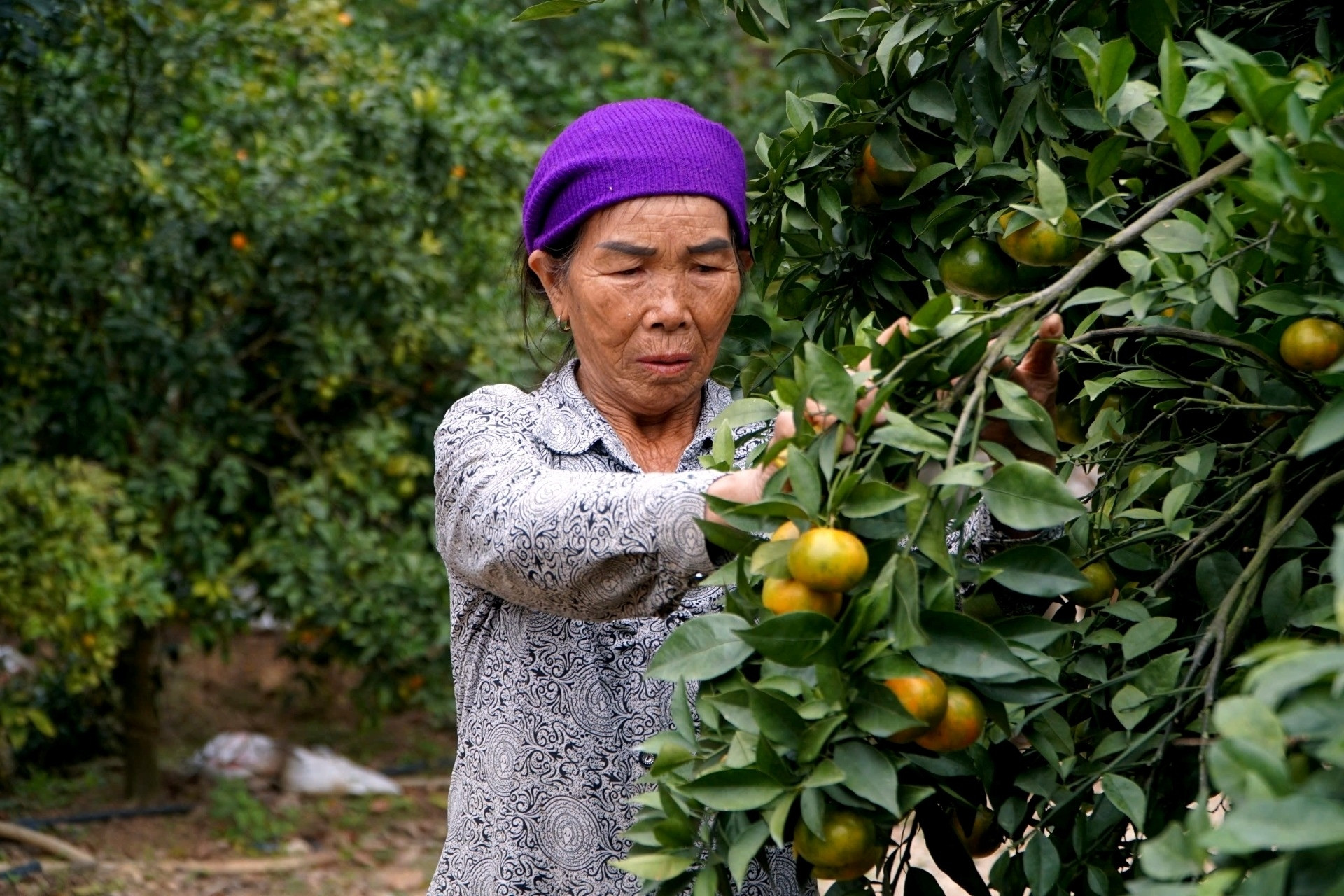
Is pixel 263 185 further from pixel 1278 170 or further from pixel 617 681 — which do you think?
pixel 1278 170

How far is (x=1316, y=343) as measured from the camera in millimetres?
1048

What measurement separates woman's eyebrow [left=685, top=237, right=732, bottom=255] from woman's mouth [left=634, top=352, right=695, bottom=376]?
11 centimetres

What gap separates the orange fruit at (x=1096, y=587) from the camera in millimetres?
1226

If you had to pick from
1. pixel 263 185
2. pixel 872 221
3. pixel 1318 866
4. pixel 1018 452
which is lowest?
pixel 1318 866

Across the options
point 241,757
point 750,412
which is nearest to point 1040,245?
point 750,412

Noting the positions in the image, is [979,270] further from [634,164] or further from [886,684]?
[886,684]

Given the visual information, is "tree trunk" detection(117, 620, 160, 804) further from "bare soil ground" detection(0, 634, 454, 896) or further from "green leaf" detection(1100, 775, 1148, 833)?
"green leaf" detection(1100, 775, 1148, 833)

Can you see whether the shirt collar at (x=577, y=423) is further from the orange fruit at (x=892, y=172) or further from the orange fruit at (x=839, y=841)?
the orange fruit at (x=839, y=841)

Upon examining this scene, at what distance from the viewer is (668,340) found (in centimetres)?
155

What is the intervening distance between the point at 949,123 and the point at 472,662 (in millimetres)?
742

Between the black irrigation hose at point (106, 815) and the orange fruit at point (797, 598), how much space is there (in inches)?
151

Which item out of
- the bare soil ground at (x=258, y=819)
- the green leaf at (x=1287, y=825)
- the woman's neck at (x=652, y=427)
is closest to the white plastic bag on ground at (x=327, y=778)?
the bare soil ground at (x=258, y=819)

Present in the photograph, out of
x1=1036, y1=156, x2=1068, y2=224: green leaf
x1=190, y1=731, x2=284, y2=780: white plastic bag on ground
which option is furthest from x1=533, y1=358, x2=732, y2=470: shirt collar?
x1=190, y1=731, x2=284, y2=780: white plastic bag on ground

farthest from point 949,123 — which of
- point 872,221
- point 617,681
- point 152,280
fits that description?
point 152,280
